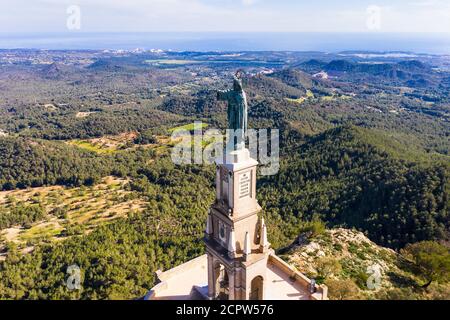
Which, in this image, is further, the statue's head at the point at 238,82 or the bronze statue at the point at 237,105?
the bronze statue at the point at 237,105

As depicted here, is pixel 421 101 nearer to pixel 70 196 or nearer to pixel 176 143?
pixel 176 143

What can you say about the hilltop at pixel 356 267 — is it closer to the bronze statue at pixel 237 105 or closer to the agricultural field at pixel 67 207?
the bronze statue at pixel 237 105

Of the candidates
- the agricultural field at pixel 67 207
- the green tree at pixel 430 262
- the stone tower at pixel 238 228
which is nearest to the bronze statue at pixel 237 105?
the stone tower at pixel 238 228

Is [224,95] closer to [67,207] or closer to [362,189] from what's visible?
[362,189]

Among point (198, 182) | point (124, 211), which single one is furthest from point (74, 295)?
point (198, 182)

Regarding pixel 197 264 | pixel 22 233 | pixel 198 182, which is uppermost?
pixel 197 264
